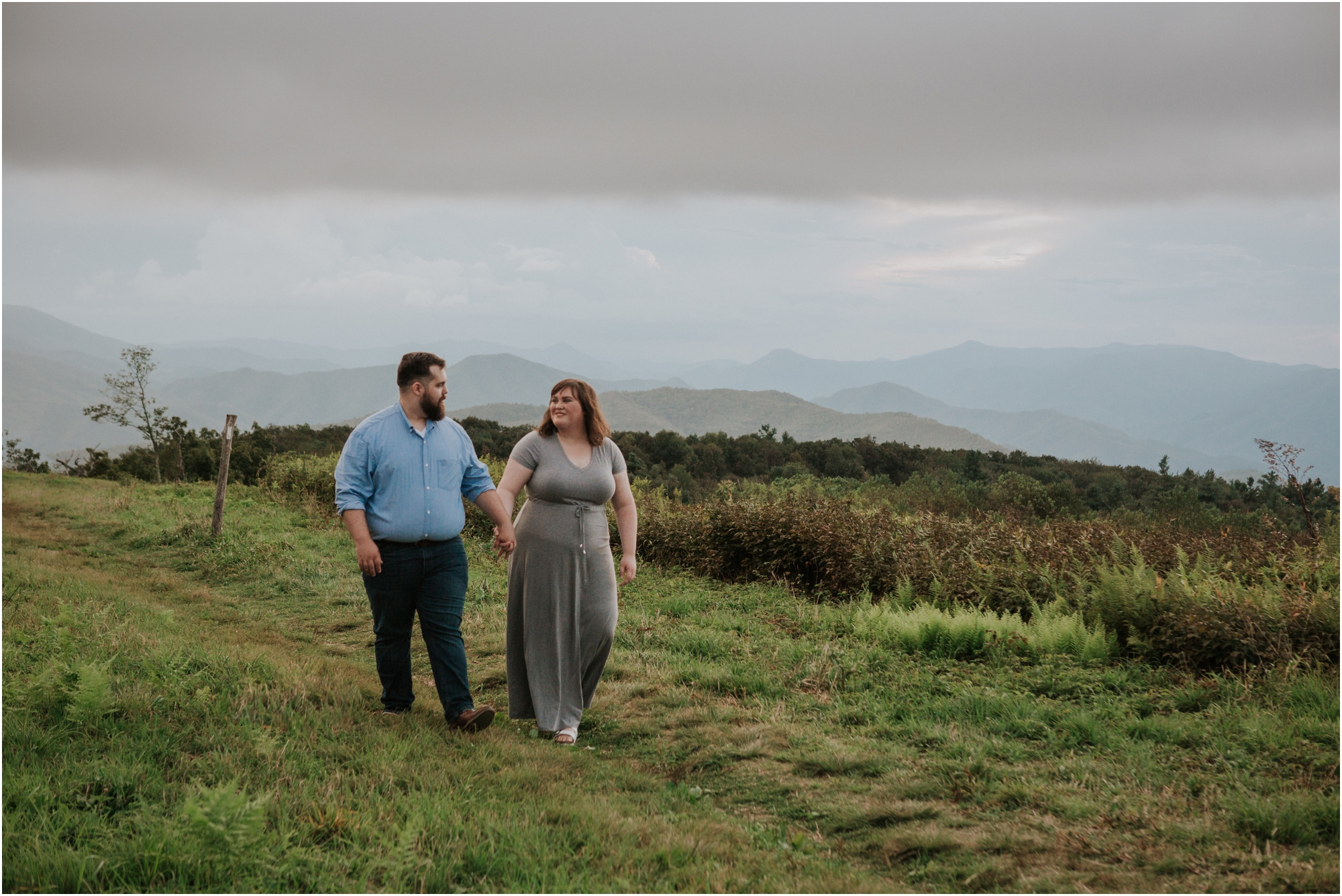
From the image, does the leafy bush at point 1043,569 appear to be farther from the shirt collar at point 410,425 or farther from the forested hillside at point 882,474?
the shirt collar at point 410,425

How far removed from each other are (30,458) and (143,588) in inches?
1593

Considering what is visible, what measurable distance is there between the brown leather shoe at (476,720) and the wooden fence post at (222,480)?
10632 millimetres

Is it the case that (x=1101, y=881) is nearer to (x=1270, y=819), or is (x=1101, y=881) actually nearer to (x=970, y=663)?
(x=1270, y=819)

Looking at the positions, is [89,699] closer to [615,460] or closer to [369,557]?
[369,557]

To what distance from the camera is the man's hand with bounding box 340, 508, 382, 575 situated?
5.03m

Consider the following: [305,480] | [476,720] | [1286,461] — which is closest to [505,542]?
[476,720]

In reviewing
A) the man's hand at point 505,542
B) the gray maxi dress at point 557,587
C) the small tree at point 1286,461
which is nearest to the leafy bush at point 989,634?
the small tree at point 1286,461

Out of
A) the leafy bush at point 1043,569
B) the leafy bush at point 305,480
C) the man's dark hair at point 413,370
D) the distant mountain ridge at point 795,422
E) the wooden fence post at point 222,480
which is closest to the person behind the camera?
the man's dark hair at point 413,370

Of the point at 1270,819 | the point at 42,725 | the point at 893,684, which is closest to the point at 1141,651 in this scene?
the point at 893,684

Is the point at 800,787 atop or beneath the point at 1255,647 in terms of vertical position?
beneath

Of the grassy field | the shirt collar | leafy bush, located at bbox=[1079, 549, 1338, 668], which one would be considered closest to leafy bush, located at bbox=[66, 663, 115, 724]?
the grassy field

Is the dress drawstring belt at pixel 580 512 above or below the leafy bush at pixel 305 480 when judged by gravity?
above

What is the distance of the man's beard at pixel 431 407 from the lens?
5.39 metres

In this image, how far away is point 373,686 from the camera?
236 inches
